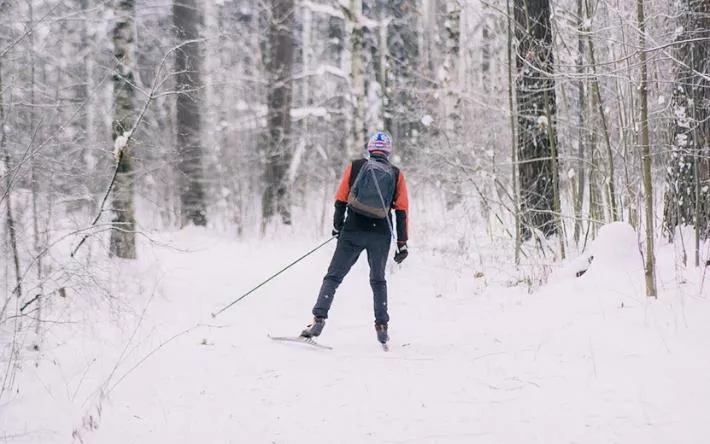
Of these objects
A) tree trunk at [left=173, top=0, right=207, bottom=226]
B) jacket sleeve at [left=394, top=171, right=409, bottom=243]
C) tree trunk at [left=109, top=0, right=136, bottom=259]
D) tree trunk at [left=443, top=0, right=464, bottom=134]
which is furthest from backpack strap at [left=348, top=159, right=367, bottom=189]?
tree trunk at [left=443, top=0, right=464, bottom=134]

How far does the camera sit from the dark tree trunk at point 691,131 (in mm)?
6109

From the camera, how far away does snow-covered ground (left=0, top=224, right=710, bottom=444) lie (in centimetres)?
363

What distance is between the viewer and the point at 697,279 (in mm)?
5645

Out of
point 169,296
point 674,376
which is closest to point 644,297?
point 674,376

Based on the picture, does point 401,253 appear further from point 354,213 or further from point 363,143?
point 363,143

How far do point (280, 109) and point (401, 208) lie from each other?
31.9 ft

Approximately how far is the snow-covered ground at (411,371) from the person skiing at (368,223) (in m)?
0.37

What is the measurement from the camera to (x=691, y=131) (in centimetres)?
651

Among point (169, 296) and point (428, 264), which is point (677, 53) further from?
point (169, 296)

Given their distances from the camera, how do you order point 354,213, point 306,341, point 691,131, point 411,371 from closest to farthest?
point 411,371
point 306,341
point 354,213
point 691,131

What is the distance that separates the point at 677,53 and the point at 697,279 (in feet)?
8.36

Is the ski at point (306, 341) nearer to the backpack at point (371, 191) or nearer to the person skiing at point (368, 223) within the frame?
the person skiing at point (368, 223)

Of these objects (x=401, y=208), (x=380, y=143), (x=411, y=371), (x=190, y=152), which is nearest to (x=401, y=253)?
(x=401, y=208)

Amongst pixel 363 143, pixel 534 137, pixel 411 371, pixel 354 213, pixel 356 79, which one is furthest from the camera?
pixel 356 79
